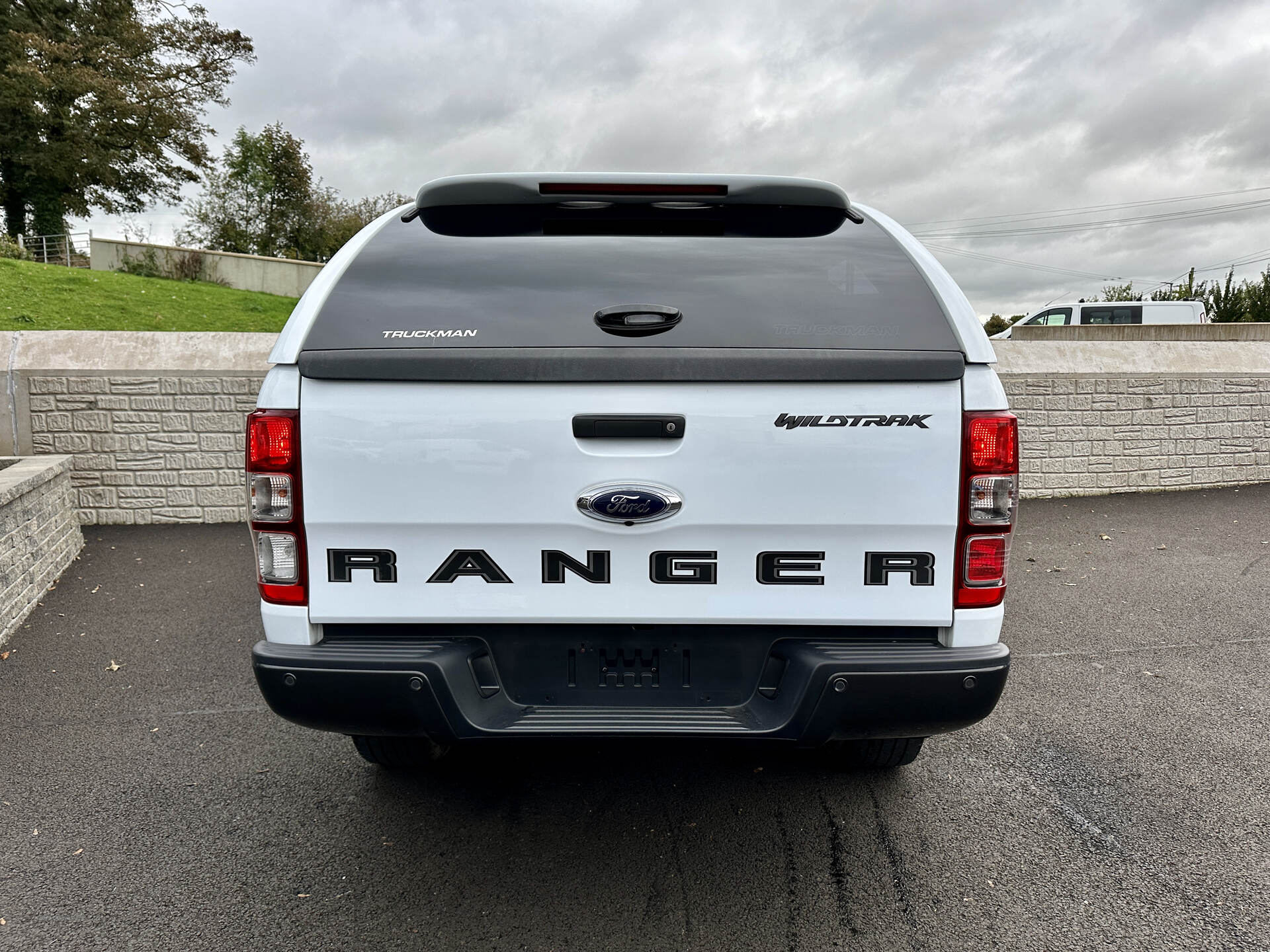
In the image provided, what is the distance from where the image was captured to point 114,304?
15492 mm

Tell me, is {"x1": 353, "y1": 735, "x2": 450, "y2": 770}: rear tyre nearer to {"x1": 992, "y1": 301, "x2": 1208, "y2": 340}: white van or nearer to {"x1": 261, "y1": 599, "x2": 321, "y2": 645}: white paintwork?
{"x1": 261, "y1": 599, "x2": 321, "y2": 645}: white paintwork

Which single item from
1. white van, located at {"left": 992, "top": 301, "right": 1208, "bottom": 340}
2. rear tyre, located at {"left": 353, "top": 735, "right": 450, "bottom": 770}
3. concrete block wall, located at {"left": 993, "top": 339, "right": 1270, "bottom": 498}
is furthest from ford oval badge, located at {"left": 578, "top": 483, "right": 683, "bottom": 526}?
white van, located at {"left": 992, "top": 301, "right": 1208, "bottom": 340}

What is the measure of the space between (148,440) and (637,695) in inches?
259

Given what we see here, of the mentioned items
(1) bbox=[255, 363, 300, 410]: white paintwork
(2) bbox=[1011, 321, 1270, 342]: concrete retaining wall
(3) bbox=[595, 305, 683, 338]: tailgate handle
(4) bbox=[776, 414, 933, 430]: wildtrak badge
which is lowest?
(4) bbox=[776, 414, 933, 430]: wildtrak badge

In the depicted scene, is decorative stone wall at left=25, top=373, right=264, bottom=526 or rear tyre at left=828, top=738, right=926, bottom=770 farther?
decorative stone wall at left=25, top=373, right=264, bottom=526

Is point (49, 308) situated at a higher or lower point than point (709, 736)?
higher

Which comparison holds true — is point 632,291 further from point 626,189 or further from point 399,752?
point 399,752

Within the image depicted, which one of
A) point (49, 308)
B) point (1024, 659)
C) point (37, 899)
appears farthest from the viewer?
point (49, 308)

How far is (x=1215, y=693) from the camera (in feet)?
13.2

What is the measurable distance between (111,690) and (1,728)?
1.54 ft

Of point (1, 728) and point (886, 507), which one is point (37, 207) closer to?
point (1, 728)

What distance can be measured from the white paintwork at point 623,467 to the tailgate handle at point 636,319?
0.62 feet

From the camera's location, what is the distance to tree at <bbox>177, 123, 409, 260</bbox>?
34.5 m

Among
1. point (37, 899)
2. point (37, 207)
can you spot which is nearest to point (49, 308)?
point (37, 899)
